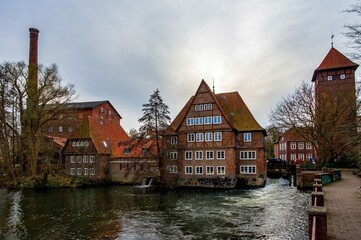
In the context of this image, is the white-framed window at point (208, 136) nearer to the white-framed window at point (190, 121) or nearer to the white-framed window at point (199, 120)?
the white-framed window at point (199, 120)

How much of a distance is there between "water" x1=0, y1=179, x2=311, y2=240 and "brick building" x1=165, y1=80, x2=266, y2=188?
7.13 meters

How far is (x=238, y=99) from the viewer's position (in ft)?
125

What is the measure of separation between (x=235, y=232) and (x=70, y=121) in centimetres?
3132

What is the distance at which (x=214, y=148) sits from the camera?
3441cm

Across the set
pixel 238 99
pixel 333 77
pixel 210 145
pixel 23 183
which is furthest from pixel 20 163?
pixel 333 77

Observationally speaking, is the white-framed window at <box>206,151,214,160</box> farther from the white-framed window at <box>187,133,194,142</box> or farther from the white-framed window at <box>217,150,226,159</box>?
the white-framed window at <box>187,133,194,142</box>

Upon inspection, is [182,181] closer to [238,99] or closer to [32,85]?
[238,99]

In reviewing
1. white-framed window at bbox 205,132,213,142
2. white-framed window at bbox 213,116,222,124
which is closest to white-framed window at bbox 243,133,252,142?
white-framed window at bbox 213,116,222,124

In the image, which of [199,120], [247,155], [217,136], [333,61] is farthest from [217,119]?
[333,61]

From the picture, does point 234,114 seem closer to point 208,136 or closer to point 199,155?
point 208,136

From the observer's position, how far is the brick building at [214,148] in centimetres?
3356

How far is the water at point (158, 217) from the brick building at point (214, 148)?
23.4 ft

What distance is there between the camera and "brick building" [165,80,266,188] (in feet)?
110

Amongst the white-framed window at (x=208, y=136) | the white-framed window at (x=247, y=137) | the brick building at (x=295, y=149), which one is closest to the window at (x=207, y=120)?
the white-framed window at (x=208, y=136)
